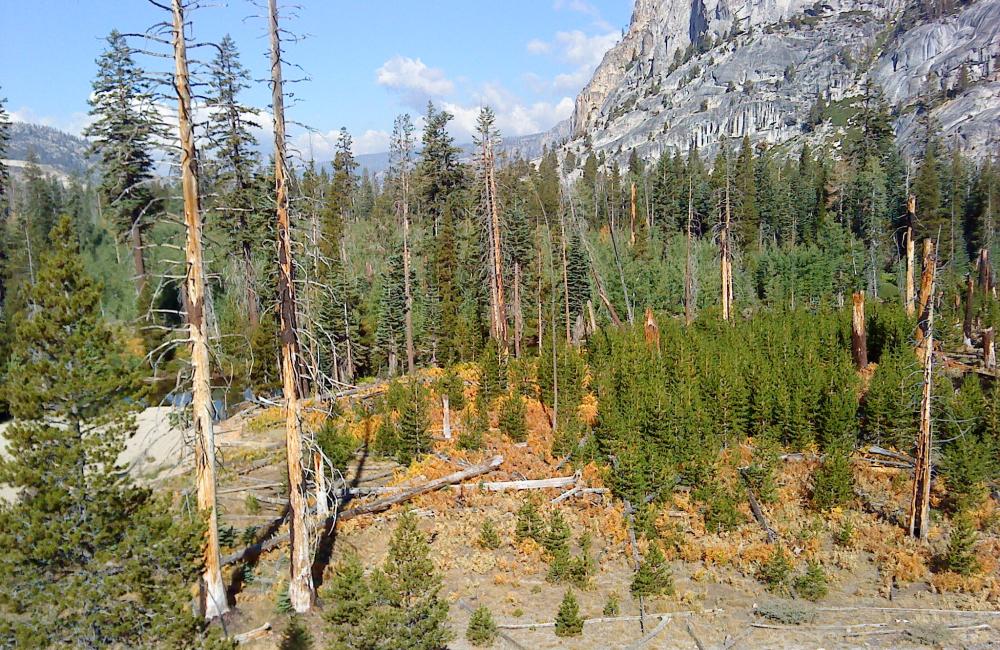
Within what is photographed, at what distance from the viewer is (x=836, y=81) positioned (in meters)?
167

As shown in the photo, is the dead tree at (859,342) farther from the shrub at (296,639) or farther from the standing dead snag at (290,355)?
the shrub at (296,639)

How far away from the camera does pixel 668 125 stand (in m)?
179

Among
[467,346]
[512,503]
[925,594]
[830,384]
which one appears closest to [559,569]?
[512,503]

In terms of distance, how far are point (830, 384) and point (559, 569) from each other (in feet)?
44.1

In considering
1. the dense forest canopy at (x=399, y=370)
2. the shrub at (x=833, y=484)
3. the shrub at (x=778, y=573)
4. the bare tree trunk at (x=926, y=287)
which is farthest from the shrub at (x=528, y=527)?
the bare tree trunk at (x=926, y=287)

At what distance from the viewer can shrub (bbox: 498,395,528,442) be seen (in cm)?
2177

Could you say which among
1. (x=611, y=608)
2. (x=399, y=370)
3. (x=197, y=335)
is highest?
(x=197, y=335)

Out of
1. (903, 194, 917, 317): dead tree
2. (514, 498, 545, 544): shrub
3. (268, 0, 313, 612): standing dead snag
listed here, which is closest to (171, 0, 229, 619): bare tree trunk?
(268, 0, 313, 612): standing dead snag

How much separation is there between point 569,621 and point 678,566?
477 cm

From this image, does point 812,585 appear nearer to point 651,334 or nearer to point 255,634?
point 255,634

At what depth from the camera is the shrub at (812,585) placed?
12.9 metres

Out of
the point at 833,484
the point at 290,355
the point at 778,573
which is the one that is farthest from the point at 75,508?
the point at 833,484

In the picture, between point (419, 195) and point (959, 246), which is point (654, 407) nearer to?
point (419, 195)

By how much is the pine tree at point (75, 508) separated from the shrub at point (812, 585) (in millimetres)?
11902
